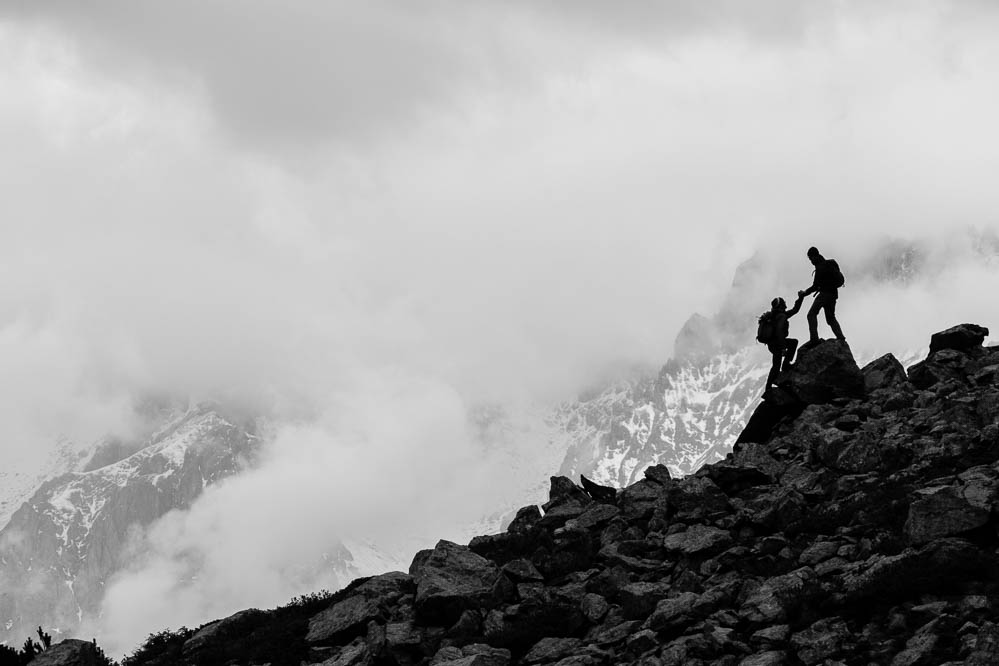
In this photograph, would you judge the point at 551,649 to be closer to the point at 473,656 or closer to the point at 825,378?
the point at 473,656

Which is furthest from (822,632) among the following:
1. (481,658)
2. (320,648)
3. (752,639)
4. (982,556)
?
(320,648)

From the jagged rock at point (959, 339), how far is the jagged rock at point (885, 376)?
1.99m

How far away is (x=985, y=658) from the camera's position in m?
20.0

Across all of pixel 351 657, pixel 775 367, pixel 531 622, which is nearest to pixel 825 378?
pixel 775 367

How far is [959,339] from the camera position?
138ft

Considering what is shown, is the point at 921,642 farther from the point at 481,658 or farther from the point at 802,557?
the point at 481,658

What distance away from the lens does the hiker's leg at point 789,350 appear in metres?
41.8

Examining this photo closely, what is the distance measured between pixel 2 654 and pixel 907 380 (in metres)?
27.3

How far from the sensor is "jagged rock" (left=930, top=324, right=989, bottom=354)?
1647 inches

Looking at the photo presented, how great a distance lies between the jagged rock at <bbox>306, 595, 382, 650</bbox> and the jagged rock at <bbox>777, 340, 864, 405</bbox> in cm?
1555

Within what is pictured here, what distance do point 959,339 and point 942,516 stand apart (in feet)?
59.1

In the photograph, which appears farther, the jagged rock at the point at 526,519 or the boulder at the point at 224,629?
the jagged rock at the point at 526,519

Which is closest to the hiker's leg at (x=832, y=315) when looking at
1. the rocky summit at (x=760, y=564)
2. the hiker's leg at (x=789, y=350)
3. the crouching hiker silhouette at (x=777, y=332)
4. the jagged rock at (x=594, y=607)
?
the rocky summit at (x=760, y=564)

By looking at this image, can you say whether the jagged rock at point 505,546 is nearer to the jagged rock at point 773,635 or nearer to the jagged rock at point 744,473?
the jagged rock at point 744,473
